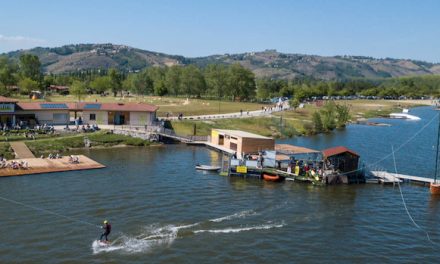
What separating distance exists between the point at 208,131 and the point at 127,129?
17.2 meters

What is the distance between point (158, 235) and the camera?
3588 centimetres

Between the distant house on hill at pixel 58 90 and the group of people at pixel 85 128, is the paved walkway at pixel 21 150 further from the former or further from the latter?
the distant house on hill at pixel 58 90

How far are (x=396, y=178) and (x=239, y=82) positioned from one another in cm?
11140

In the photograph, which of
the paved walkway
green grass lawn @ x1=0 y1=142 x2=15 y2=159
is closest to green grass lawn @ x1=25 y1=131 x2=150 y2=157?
the paved walkway

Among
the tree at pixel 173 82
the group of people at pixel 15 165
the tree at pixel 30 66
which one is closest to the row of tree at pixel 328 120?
the group of people at pixel 15 165

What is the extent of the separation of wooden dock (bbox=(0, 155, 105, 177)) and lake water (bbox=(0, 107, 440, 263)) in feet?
5.66

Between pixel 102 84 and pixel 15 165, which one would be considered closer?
pixel 15 165

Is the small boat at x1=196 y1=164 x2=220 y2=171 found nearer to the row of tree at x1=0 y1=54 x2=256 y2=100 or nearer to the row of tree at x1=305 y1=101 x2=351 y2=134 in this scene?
the row of tree at x1=305 y1=101 x2=351 y2=134

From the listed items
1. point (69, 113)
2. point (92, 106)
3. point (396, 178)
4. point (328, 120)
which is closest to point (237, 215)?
point (396, 178)

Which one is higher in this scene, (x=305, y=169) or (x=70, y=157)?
(x=305, y=169)

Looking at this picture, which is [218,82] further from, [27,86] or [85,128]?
[85,128]

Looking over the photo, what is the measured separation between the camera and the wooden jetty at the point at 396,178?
188 ft

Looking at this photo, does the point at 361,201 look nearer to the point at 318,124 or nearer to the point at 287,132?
the point at 287,132

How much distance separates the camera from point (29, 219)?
1518 inches
